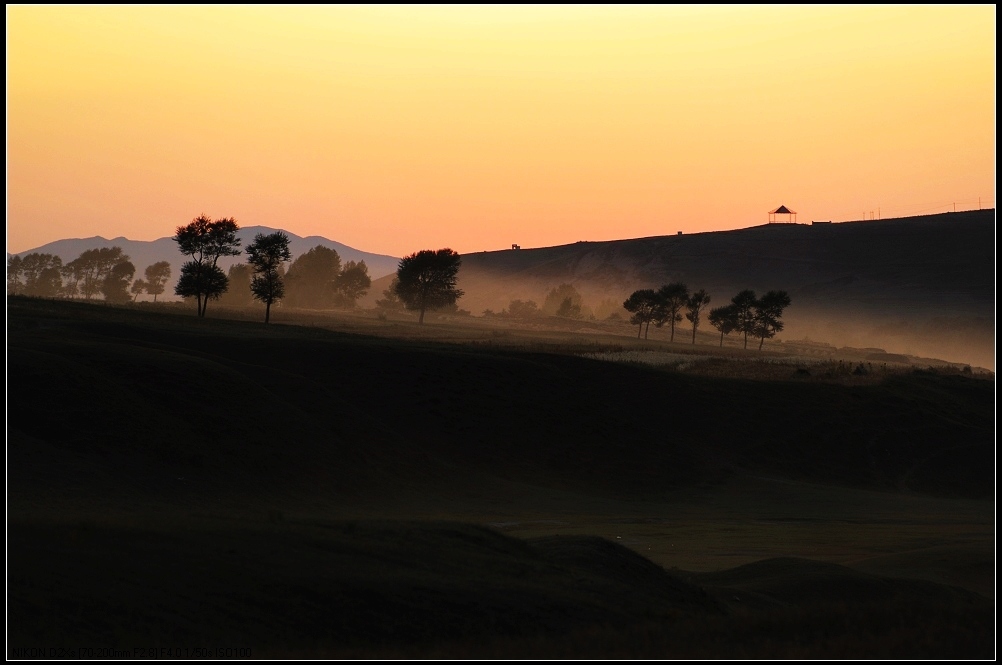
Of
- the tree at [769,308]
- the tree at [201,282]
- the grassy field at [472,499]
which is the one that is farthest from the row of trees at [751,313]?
the tree at [201,282]

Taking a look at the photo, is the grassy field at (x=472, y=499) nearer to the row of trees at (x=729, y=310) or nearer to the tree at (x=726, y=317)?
the row of trees at (x=729, y=310)

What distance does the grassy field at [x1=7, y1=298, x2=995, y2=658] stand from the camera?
18.1 m

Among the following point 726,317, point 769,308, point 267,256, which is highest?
point 267,256

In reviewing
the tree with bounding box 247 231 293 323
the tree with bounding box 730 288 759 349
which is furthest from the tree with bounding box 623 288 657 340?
the tree with bounding box 247 231 293 323

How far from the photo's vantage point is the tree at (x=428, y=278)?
5733 inches

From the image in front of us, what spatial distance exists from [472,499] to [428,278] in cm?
9923

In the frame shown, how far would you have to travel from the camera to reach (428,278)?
146m

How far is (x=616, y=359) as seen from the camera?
3366 inches

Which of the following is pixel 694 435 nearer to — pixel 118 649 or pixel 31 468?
pixel 31 468

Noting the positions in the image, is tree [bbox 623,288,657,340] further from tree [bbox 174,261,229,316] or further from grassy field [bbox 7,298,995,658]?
tree [bbox 174,261,229,316]

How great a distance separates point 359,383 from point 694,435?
22.5 meters

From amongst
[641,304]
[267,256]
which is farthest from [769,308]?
[267,256]

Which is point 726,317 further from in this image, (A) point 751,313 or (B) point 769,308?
(B) point 769,308

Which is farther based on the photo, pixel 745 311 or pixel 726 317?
pixel 745 311
